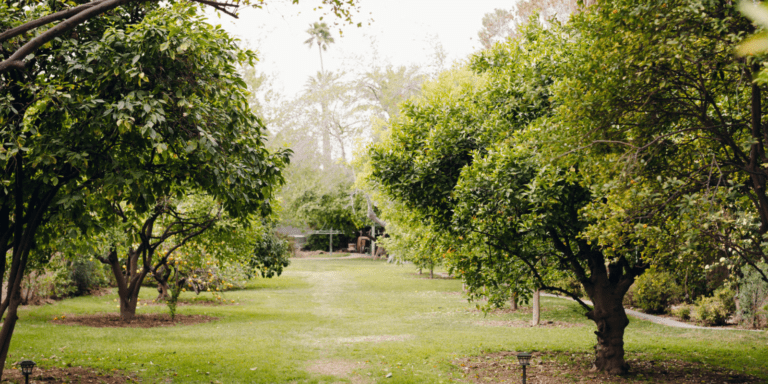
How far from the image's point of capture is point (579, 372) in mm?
9836

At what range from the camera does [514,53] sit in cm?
1042

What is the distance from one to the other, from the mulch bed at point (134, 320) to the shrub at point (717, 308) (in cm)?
1473

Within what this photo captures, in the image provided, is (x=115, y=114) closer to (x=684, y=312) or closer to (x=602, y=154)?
(x=602, y=154)

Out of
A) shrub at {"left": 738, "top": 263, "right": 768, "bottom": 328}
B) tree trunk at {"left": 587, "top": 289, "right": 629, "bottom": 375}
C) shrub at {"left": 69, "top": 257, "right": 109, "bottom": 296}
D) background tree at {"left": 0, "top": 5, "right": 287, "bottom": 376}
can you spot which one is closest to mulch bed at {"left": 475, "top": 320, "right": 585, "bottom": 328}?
shrub at {"left": 738, "top": 263, "right": 768, "bottom": 328}

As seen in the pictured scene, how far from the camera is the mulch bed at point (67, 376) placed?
8432 mm

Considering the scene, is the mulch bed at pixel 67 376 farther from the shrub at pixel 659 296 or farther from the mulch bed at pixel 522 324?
the shrub at pixel 659 296

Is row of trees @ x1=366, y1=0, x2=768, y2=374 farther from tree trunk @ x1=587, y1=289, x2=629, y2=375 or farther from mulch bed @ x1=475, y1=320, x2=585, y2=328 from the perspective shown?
mulch bed @ x1=475, y1=320, x2=585, y2=328

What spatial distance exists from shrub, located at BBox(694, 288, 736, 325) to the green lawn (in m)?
1.43

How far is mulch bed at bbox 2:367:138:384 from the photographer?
8432 millimetres

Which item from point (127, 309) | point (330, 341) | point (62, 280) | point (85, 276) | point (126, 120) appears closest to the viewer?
point (126, 120)

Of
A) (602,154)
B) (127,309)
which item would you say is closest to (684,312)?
(602,154)

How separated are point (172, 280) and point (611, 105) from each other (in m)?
18.2

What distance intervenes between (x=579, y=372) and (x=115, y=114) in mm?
8424

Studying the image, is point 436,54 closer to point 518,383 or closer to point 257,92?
point 257,92
